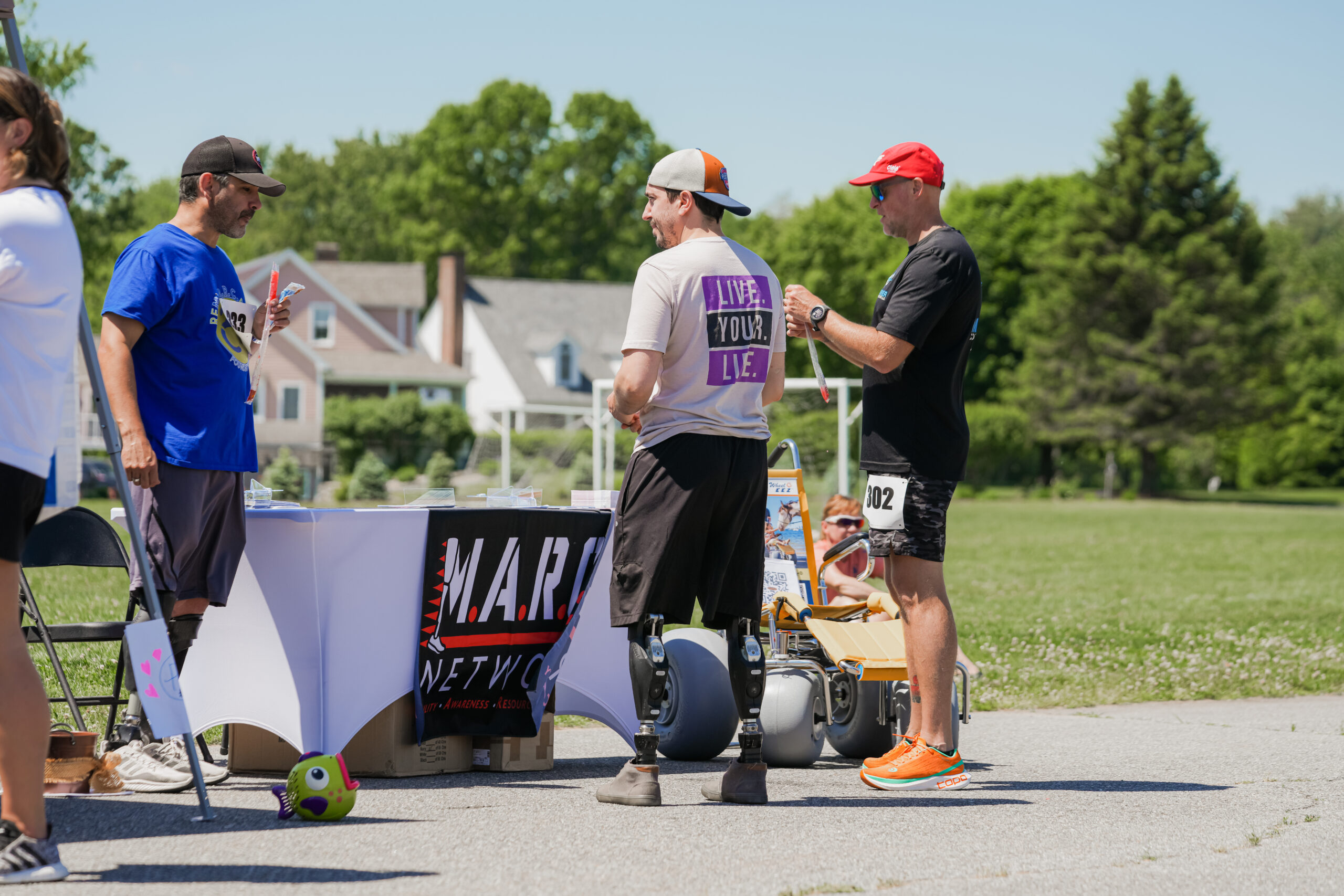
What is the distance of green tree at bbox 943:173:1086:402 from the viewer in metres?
71.9

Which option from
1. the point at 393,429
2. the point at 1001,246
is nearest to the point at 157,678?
the point at 393,429

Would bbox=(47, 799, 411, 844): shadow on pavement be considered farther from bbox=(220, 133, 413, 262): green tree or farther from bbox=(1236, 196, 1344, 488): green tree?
bbox=(220, 133, 413, 262): green tree

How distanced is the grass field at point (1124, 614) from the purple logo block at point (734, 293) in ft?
12.4

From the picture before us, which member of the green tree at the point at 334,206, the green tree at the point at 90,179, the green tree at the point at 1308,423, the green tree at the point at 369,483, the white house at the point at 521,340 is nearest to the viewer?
the green tree at the point at 90,179

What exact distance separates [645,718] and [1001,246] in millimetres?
70141

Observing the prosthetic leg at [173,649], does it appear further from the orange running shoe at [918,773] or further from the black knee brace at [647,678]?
the orange running shoe at [918,773]

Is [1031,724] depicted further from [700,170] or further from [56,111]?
[56,111]

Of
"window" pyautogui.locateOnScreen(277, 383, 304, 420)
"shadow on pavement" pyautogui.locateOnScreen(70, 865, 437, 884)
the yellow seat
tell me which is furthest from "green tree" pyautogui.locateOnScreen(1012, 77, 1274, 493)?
"shadow on pavement" pyautogui.locateOnScreen(70, 865, 437, 884)

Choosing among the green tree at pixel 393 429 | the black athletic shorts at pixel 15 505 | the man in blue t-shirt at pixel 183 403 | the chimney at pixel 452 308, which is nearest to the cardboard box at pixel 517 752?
the man in blue t-shirt at pixel 183 403

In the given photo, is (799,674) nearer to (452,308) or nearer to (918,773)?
(918,773)

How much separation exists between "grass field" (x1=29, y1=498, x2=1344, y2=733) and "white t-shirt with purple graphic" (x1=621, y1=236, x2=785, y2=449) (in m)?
3.55

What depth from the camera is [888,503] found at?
5.45 metres

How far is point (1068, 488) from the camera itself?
5881 cm

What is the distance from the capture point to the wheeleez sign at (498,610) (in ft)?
18.1
